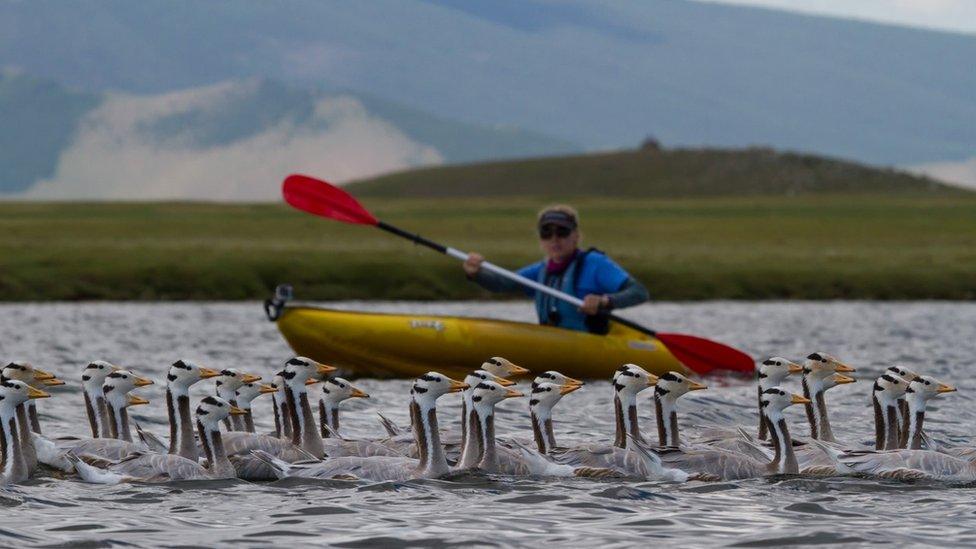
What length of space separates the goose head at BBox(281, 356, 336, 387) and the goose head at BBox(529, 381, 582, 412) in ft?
6.46

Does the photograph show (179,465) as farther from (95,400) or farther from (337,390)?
(337,390)

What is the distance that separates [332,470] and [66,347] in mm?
16487

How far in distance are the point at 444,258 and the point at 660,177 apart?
3313 inches

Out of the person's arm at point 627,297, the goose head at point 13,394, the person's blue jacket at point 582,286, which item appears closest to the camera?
the goose head at point 13,394

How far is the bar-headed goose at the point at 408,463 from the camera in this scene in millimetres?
14922

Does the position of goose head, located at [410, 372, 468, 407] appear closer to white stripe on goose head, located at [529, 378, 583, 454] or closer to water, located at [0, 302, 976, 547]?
water, located at [0, 302, 976, 547]

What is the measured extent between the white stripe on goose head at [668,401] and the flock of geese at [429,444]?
0.05ft

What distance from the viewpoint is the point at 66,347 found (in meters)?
30.2

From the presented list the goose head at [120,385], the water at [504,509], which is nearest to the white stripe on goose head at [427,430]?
the water at [504,509]

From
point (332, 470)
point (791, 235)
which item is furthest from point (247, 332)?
point (791, 235)

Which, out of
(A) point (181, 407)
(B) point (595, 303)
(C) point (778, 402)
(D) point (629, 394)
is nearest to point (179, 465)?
(A) point (181, 407)

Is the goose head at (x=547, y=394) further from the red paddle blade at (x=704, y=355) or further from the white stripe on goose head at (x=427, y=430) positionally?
the red paddle blade at (x=704, y=355)

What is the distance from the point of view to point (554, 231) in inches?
926

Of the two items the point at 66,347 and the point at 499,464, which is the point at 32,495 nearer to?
the point at 499,464
